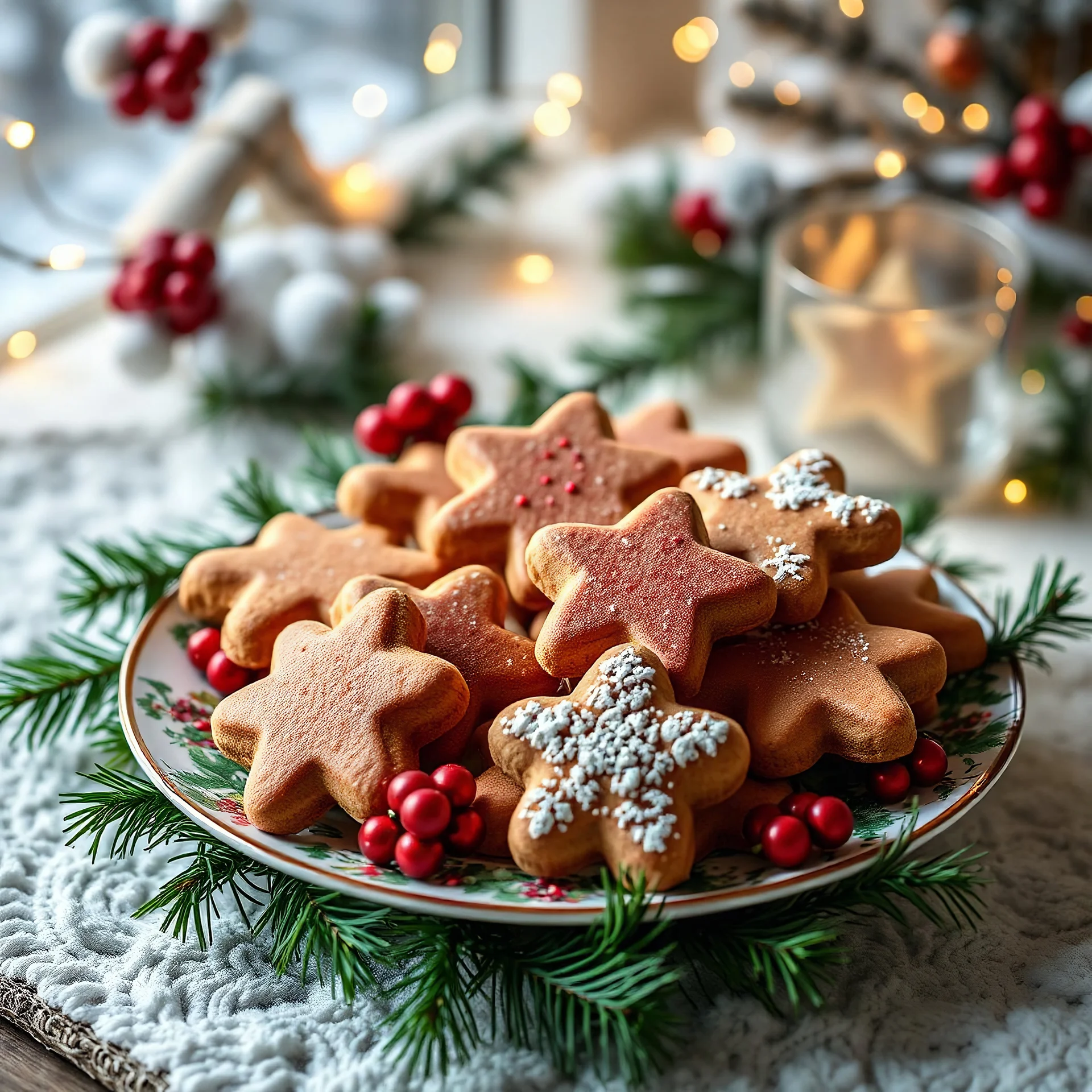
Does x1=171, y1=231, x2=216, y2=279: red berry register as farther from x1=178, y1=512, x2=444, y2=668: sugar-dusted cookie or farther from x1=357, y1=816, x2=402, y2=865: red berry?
x1=357, y1=816, x2=402, y2=865: red berry

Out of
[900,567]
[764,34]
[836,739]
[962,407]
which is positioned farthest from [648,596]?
[764,34]

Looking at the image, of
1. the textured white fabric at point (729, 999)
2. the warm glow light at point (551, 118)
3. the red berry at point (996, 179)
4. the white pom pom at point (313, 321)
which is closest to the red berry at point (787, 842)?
the textured white fabric at point (729, 999)

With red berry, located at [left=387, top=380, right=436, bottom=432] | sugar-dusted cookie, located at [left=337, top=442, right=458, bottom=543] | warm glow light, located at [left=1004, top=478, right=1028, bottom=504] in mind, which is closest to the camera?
sugar-dusted cookie, located at [left=337, top=442, right=458, bottom=543]

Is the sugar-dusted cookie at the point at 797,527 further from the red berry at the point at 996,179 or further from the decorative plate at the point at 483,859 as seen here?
the red berry at the point at 996,179

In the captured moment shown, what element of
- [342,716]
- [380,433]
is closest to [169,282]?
[380,433]

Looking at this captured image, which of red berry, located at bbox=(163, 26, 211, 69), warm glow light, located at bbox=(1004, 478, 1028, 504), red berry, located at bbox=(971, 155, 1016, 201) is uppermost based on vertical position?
red berry, located at bbox=(163, 26, 211, 69)

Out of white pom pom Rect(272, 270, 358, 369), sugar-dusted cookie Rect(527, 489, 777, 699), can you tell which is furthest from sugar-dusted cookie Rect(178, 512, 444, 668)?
white pom pom Rect(272, 270, 358, 369)
